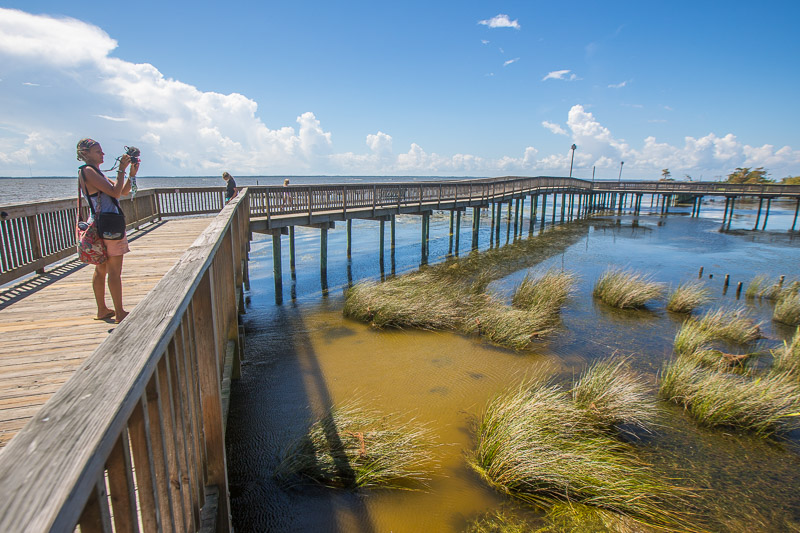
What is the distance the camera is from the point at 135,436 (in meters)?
1.37

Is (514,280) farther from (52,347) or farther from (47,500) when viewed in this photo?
(47,500)

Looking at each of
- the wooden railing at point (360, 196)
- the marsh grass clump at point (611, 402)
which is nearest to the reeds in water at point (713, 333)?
the marsh grass clump at point (611, 402)

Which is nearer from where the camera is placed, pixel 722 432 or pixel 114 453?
pixel 114 453

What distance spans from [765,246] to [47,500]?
33083mm

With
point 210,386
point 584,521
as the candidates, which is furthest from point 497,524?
point 210,386

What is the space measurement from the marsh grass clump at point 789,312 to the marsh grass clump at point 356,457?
1110cm

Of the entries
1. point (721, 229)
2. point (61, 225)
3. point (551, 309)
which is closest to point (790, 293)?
point (551, 309)

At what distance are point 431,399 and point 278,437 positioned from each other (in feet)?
7.91

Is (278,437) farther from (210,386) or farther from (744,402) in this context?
(744,402)

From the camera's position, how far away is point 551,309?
35.9ft

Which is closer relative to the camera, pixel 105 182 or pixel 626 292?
pixel 105 182

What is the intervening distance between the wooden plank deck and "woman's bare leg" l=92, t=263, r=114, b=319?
12 cm

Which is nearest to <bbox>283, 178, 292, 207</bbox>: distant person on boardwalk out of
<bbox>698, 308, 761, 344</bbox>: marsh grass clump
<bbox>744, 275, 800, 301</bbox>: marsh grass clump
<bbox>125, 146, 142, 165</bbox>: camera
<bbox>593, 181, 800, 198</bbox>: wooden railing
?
<bbox>125, 146, 142, 165</bbox>: camera

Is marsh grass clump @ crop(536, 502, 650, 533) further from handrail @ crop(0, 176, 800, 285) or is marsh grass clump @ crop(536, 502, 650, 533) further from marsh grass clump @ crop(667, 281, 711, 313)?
marsh grass clump @ crop(667, 281, 711, 313)
